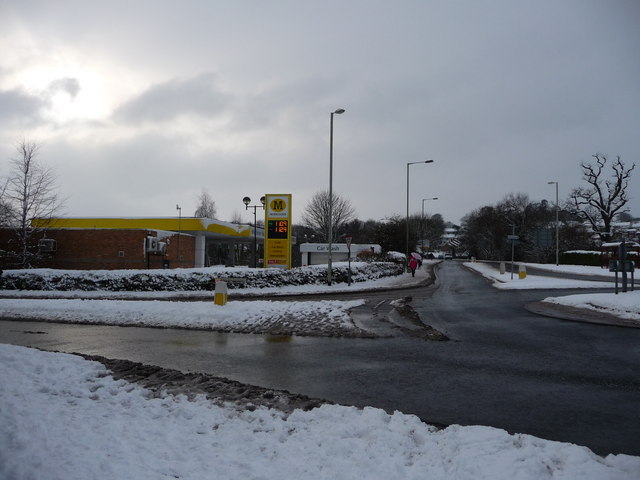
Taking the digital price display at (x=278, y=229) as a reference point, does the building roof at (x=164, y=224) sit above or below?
above

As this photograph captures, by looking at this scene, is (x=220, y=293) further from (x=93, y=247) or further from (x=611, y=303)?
(x=93, y=247)

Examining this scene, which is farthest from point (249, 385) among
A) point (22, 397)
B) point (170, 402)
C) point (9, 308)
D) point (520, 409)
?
point (9, 308)

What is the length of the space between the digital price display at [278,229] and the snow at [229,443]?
812 inches

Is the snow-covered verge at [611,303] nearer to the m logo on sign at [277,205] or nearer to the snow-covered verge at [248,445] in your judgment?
the snow-covered verge at [248,445]

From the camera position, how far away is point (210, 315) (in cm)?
1286

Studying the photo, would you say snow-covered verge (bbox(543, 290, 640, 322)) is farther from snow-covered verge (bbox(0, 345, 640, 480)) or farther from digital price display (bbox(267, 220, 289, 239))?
digital price display (bbox(267, 220, 289, 239))

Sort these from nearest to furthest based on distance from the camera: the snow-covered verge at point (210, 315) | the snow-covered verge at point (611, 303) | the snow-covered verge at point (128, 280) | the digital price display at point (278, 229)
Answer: the snow-covered verge at point (210, 315) < the snow-covered verge at point (611, 303) < the snow-covered verge at point (128, 280) < the digital price display at point (278, 229)

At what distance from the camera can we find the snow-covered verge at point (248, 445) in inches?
139

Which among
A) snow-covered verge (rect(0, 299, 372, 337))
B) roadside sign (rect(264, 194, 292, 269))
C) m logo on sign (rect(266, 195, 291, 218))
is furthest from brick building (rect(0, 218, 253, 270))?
snow-covered verge (rect(0, 299, 372, 337))

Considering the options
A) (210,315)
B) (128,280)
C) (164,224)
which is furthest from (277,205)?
(164,224)

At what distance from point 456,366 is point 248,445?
438 centimetres

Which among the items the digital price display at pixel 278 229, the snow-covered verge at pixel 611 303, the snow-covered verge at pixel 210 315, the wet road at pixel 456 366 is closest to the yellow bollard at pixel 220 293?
the snow-covered verge at pixel 210 315

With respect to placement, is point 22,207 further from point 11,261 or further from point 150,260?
point 150,260

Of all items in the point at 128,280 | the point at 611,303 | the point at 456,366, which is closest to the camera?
the point at 456,366
